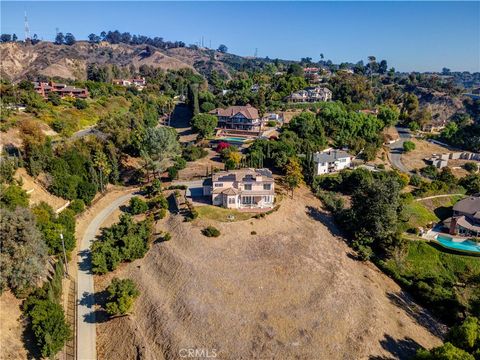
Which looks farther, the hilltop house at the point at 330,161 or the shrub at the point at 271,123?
the shrub at the point at 271,123

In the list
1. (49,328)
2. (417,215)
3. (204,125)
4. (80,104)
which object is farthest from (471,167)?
(80,104)

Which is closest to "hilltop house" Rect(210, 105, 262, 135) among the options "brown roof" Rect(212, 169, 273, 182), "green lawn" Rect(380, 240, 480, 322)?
"brown roof" Rect(212, 169, 273, 182)

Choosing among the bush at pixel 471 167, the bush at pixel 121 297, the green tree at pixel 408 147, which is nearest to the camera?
the bush at pixel 121 297

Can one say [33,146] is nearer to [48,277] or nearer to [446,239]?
[48,277]

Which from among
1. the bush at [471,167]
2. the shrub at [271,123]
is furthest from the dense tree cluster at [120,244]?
the bush at [471,167]

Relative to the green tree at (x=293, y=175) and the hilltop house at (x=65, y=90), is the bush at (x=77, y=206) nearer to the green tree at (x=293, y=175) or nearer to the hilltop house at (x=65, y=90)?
the green tree at (x=293, y=175)

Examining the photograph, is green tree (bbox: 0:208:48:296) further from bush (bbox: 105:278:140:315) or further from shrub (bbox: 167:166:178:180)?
shrub (bbox: 167:166:178:180)

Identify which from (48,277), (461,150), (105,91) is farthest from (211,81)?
(48,277)
